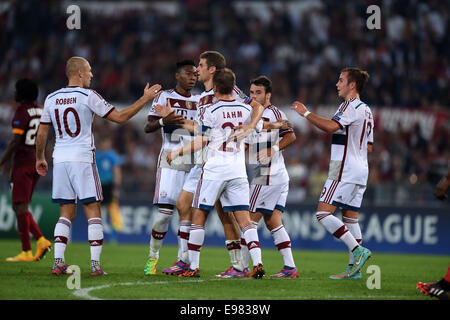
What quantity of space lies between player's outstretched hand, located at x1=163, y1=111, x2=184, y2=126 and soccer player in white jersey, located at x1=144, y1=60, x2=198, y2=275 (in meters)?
0.36

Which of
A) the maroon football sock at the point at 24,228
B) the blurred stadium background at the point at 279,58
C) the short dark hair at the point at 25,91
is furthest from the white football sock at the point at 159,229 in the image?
the blurred stadium background at the point at 279,58

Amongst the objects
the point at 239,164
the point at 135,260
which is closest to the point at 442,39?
the point at 135,260

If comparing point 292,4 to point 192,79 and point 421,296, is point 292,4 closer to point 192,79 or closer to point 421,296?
point 192,79

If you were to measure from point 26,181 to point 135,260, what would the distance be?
225cm

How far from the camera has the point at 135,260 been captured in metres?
11.8

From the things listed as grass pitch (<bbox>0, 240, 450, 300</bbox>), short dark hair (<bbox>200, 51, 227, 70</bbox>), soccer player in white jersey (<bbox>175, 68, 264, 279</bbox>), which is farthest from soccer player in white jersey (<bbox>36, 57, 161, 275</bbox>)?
short dark hair (<bbox>200, 51, 227, 70</bbox>)

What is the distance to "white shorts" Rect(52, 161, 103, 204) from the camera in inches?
336

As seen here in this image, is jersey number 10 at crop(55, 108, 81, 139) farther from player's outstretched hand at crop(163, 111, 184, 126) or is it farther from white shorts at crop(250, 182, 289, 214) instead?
white shorts at crop(250, 182, 289, 214)

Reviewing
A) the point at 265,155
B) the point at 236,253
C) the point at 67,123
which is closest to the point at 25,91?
the point at 67,123

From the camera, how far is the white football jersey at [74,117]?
8.53 metres

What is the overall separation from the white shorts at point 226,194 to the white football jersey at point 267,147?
0.79 meters

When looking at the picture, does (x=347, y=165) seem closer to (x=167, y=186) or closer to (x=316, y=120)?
(x=316, y=120)

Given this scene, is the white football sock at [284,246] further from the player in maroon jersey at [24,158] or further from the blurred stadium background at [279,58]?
the blurred stadium background at [279,58]

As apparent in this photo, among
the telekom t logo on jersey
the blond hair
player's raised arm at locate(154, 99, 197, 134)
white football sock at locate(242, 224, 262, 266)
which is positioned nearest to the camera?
white football sock at locate(242, 224, 262, 266)
